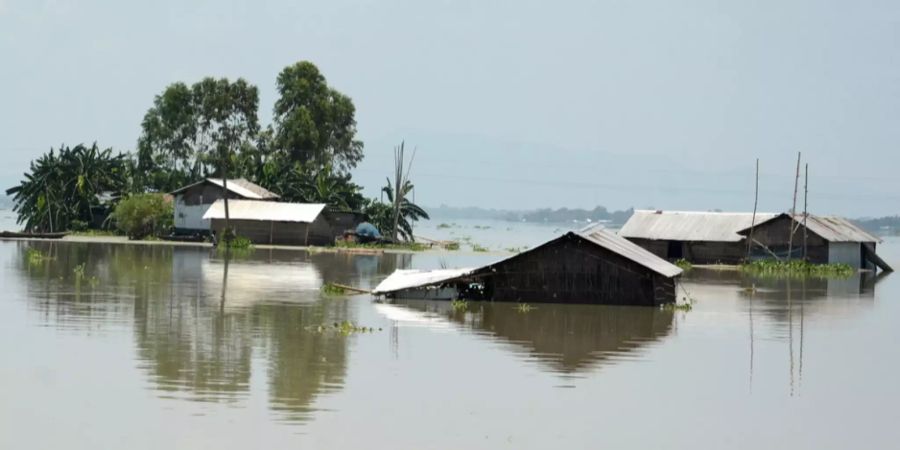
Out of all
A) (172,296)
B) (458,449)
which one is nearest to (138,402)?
(458,449)

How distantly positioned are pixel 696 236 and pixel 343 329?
34.6 m

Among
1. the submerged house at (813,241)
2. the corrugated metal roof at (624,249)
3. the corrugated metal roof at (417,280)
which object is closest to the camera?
the corrugated metal roof at (624,249)

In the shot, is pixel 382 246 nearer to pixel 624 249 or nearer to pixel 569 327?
pixel 624 249

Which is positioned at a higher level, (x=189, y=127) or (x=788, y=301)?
(x=189, y=127)

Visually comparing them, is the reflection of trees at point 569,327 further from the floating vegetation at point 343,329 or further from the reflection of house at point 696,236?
the reflection of house at point 696,236

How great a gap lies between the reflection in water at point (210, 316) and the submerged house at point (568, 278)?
298cm

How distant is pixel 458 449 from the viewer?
559 inches

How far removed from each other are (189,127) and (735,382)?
7136cm

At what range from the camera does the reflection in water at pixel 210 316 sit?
17.9 metres

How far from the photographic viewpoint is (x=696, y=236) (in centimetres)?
5681

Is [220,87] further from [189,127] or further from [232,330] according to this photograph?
[232,330]

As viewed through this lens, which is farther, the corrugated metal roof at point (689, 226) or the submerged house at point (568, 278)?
the corrugated metal roof at point (689, 226)

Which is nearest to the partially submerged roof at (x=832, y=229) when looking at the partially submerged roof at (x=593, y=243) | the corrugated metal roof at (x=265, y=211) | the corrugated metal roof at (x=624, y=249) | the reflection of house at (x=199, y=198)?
the corrugated metal roof at (x=265, y=211)

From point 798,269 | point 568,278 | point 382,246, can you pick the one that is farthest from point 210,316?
point 382,246
